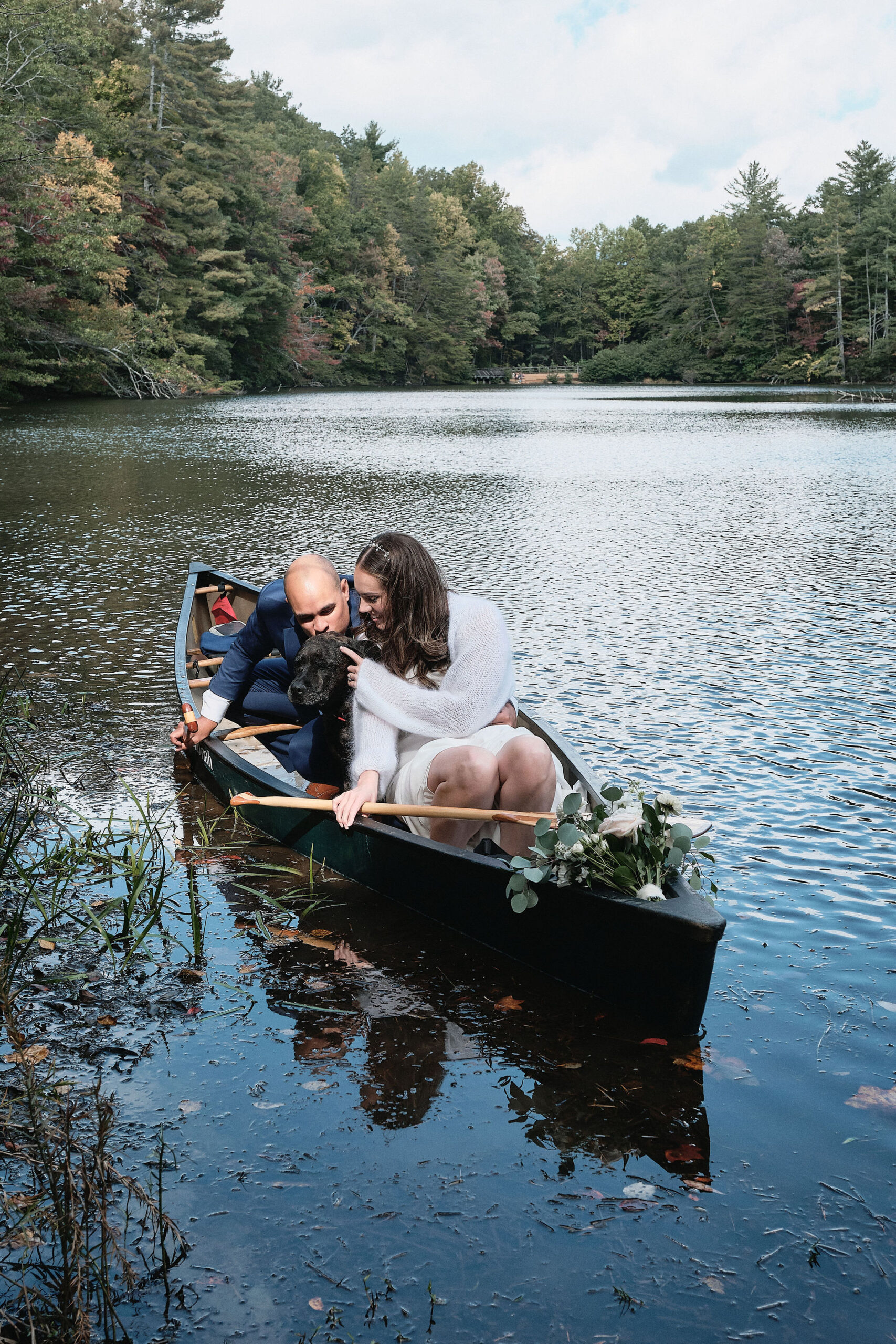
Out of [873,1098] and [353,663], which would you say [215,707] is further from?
[873,1098]

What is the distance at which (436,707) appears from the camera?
148 inches

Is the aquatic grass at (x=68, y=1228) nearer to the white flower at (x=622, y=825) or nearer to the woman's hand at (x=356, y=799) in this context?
the woman's hand at (x=356, y=799)

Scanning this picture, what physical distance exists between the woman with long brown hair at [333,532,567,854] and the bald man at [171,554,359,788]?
1.53 feet

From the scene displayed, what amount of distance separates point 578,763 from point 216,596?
4.19 meters

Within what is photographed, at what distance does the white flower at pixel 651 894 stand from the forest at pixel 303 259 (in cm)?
2897

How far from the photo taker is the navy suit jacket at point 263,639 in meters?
4.68

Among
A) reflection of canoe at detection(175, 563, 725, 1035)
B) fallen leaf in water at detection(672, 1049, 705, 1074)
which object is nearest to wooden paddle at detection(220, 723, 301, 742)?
reflection of canoe at detection(175, 563, 725, 1035)

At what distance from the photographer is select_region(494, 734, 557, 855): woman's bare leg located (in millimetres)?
3520

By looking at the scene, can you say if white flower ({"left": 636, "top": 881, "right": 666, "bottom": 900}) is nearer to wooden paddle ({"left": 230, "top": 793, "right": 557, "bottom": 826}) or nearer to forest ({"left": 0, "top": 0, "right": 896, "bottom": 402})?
wooden paddle ({"left": 230, "top": 793, "right": 557, "bottom": 826})

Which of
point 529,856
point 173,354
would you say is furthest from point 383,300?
point 529,856

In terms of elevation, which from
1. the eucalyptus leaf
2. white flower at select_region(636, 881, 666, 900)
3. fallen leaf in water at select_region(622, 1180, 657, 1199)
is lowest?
fallen leaf in water at select_region(622, 1180, 657, 1199)

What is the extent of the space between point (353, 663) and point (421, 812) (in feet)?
2.40

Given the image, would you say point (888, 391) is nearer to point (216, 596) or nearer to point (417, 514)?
point (417, 514)

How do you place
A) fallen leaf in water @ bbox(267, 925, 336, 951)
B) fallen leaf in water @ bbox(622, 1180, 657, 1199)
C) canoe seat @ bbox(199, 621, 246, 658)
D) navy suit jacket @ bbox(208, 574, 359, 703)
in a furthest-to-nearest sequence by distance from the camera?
canoe seat @ bbox(199, 621, 246, 658)
navy suit jacket @ bbox(208, 574, 359, 703)
fallen leaf in water @ bbox(267, 925, 336, 951)
fallen leaf in water @ bbox(622, 1180, 657, 1199)
